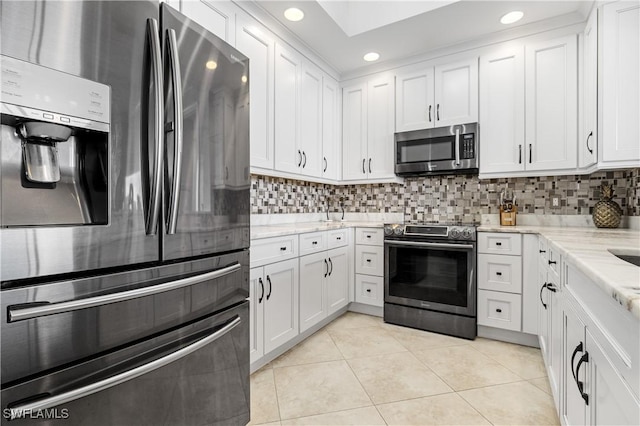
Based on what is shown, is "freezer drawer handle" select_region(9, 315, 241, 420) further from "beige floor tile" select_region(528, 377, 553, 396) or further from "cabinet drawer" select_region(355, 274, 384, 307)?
"cabinet drawer" select_region(355, 274, 384, 307)

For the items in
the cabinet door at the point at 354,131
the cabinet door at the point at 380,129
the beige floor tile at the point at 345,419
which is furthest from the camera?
the cabinet door at the point at 354,131

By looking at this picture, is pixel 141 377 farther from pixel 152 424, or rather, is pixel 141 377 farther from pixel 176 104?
pixel 176 104

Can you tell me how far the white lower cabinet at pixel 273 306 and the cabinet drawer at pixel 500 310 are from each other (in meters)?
1.51

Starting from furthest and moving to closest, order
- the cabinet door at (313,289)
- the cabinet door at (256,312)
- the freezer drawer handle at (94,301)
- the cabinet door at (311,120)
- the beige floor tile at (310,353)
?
the cabinet door at (311,120), the cabinet door at (313,289), the beige floor tile at (310,353), the cabinet door at (256,312), the freezer drawer handle at (94,301)

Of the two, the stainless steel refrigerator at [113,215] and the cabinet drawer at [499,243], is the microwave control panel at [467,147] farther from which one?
the stainless steel refrigerator at [113,215]

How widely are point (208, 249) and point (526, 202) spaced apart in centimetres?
290

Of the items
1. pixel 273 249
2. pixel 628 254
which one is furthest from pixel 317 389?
pixel 628 254

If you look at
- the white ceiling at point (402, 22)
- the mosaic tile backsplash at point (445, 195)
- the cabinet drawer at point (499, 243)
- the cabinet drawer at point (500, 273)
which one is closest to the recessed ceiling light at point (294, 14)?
the white ceiling at point (402, 22)

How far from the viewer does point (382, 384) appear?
1.93 meters

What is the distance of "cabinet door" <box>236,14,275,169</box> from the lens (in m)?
2.31

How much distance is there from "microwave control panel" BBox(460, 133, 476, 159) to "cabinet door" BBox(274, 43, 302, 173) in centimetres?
148

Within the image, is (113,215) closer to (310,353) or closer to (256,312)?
(256,312)

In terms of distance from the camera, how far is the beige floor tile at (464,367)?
6.43 ft

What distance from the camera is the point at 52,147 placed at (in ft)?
2.88
